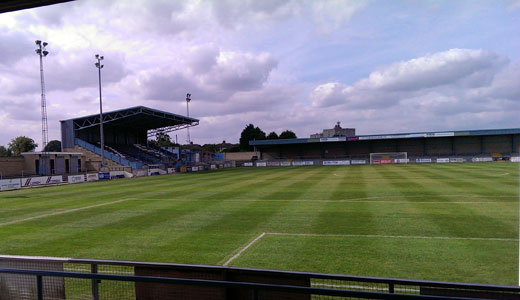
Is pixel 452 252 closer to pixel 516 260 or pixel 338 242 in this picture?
pixel 516 260

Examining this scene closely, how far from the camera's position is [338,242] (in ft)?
32.6

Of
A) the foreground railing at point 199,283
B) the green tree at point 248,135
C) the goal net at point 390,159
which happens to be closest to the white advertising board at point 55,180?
the foreground railing at point 199,283

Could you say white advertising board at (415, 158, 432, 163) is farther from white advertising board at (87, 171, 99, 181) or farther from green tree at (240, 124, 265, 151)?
green tree at (240, 124, 265, 151)

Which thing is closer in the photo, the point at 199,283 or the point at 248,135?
the point at 199,283

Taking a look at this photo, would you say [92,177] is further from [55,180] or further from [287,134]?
[287,134]

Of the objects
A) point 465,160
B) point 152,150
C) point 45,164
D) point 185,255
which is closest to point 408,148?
point 465,160

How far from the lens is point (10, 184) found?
31.3 metres

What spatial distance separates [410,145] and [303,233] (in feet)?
240

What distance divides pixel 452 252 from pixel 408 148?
242 feet

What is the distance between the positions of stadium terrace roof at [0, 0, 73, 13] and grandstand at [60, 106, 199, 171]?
154ft

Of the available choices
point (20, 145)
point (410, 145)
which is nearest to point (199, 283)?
point (410, 145)

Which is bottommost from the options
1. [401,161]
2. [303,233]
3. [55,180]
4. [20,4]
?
[303,233]

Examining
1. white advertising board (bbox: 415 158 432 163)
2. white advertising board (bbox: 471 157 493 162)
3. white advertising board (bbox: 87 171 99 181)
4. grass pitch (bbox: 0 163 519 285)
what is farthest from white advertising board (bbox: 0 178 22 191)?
white advertising board (bbox: 471 157 493 162)

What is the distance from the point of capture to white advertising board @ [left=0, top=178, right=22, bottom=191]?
3047 centimetres
